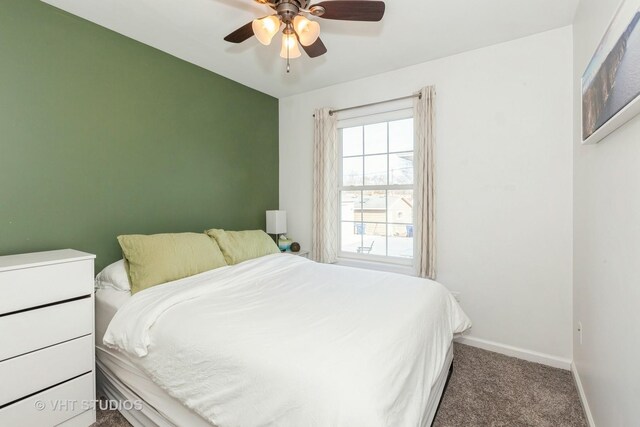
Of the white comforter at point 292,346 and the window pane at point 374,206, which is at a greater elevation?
the window pane at point 374,206

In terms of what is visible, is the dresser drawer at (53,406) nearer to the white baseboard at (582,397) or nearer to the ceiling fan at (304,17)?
the ceiling fan at (304,17)

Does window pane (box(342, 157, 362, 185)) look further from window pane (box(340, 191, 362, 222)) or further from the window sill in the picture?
the window sill

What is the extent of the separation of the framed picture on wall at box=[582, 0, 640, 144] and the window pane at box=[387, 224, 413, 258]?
1697 mm

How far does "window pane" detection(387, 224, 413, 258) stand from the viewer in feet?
10.2

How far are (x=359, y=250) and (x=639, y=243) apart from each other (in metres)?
2.47

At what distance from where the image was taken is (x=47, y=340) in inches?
62.7

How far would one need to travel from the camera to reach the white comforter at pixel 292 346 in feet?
3.45

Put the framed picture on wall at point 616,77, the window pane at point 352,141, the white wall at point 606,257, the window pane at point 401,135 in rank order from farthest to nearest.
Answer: the window pane at point 352,141
the window pane at point 401,135
the white wall at point 606,257
the framed picture on wall at point 616,77

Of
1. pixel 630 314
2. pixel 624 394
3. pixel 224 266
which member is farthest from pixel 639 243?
pixel 224 266

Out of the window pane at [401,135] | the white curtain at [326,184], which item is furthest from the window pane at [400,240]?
the window pane at [401,135]

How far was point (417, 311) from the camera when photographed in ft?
5.44

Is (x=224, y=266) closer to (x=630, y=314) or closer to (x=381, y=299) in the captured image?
(x=381, y=299)

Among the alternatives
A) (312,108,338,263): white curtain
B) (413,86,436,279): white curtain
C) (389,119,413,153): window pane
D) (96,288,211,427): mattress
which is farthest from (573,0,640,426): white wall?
(312,108,338,263): white curtain

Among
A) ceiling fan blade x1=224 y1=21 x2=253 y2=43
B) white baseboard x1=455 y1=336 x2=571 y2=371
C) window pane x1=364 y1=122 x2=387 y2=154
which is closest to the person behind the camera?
ceiling fan blade x1=224 y1=21 x2=253 y2=43
